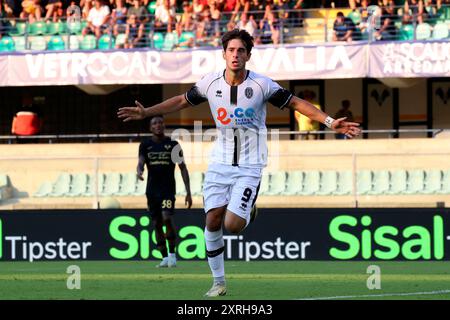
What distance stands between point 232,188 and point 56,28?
20437mm

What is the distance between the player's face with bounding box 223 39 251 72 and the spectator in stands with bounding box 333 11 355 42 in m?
17.8

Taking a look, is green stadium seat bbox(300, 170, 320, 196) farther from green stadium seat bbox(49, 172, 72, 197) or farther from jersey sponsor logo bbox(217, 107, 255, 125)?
jersey sponsor logo bbox(217, 107, 255, 125)

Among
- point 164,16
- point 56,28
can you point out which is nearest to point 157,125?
point 164,16

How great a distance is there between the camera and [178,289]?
12.2m

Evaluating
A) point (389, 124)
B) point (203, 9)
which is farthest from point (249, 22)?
point (389, 124)

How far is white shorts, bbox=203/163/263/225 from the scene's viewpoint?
11.3m

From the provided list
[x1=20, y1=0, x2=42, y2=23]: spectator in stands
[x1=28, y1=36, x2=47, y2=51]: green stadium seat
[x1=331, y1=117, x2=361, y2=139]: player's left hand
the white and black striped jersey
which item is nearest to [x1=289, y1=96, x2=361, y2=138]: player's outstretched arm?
[x1=331, y1=117, x2=361, y2=139]: player's left hand

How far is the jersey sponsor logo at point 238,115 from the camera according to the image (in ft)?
37.0

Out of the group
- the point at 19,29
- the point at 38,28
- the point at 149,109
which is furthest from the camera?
the point at 19,29

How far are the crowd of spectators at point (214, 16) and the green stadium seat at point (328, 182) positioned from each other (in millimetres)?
4471

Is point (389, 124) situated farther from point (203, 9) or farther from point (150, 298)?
point (150, 298)

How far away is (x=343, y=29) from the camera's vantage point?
2884cm

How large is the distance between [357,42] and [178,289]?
16896 mm

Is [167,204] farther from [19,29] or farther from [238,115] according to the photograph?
[19,29]
